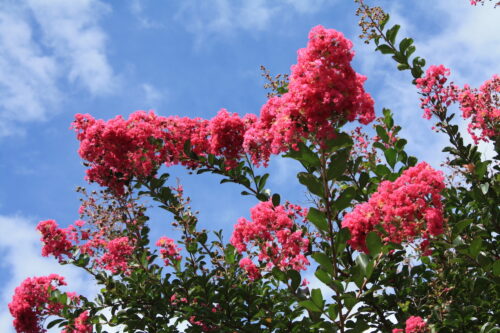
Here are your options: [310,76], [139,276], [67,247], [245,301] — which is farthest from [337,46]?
[67,247]

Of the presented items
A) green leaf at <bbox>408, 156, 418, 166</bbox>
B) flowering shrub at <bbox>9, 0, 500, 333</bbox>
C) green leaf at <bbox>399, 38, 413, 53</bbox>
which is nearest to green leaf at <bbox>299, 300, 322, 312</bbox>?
flowering shrub at <bbox>9, 0, 500, 333</bbox>

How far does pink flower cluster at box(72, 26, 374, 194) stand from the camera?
3084 millimetres

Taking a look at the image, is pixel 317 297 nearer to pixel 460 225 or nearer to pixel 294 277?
pixel 294 277

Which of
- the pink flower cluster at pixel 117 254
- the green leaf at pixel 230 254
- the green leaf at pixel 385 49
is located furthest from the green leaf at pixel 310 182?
the green leaf at pixel 385 49

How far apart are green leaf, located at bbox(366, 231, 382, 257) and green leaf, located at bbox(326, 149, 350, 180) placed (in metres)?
0.48

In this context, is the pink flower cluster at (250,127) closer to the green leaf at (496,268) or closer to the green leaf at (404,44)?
the green leaf at (496,268)

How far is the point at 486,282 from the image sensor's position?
159 inches

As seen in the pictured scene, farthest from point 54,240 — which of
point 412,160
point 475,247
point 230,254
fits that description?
point 475,247

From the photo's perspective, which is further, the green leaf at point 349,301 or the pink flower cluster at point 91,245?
the pink flower cluster at point 91,245

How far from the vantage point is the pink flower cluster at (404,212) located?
10.9ft

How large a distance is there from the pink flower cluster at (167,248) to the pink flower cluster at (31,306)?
51.3 inches

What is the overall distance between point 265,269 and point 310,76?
2.37m

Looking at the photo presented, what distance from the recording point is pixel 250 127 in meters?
4.95

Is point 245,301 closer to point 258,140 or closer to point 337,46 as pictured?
point 258,140
